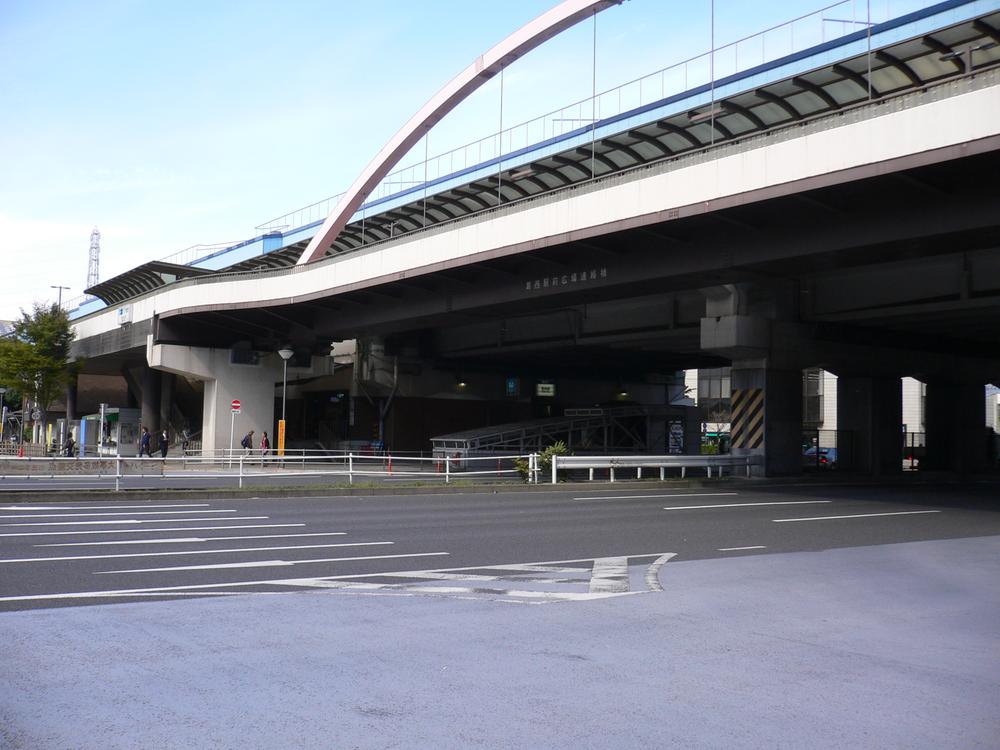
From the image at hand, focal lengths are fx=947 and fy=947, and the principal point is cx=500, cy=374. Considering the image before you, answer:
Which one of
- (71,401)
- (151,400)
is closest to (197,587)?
(151,400)

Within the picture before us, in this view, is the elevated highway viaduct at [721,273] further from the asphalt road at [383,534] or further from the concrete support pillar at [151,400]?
the asphalt road at [383,534]

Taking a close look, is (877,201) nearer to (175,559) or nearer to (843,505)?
(843,505)

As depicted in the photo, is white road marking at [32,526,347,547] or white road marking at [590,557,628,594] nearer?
white road marking at [590,557,628,594]

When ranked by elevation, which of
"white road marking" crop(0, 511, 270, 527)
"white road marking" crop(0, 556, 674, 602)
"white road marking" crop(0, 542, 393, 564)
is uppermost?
"white road marking" crop(0, 556, 674, 602)

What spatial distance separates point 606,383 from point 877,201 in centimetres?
3786

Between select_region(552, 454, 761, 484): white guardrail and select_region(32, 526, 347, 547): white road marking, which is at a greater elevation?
select_region(552, 454, 761, 484): white guardrail

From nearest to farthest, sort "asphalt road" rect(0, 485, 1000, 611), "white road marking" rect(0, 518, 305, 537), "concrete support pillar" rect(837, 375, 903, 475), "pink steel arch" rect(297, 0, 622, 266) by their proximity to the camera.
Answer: "asphalt road" rect(0, 485, 1000, 611)
"white road marking" rect(0, 518, 305, 537)
"pink steel arch" rect(297, 0, 622, 266)
"concrete support pillar" rect(837, 375, 903, 475)

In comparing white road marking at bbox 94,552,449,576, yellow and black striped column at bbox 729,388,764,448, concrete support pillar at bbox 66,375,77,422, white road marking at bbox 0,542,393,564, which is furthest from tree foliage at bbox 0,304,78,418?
white road marking at bbox 94,552,449,576

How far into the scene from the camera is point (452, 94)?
122 feet

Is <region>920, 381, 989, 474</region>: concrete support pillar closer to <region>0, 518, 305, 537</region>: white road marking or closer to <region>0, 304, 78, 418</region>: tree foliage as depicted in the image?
<region>0, 518, 305, 537</region>: white road marking

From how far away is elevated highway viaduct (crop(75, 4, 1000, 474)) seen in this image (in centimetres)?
2086

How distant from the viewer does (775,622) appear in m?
7.79

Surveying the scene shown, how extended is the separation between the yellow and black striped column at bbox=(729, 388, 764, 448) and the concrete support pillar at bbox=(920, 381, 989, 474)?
13850 mm

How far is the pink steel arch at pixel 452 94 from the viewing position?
32.2 m
